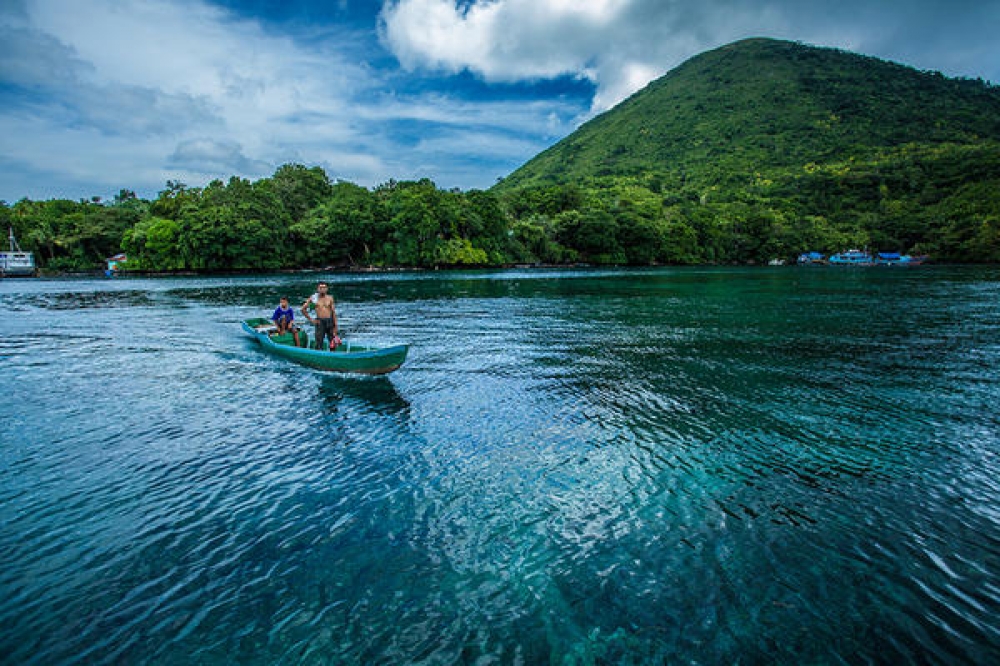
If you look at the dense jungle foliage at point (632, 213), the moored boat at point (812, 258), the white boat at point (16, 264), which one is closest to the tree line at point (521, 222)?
the dense jungle foliage at point (632, 213)

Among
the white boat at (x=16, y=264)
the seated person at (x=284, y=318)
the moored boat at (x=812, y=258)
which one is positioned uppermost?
the white boat at (x=16, y=264)

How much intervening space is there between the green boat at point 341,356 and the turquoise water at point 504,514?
1.68ft

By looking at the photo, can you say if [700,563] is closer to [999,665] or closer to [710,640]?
[710,640]

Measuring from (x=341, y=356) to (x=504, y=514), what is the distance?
34.4ft

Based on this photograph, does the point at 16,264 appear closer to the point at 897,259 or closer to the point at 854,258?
the point at 854,258

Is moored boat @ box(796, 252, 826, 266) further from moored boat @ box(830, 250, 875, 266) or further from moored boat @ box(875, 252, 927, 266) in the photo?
moored boat @ box(875, 252, 927, 266)

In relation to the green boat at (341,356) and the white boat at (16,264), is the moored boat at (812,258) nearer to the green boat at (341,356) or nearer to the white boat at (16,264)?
the green boat at (341,356)

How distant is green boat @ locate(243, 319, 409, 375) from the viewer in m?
16.4

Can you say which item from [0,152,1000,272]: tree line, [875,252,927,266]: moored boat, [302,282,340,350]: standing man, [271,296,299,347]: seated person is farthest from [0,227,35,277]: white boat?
[875,252,927,266]: moored boat

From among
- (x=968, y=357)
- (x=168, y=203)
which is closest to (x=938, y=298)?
(x=968, y=357)

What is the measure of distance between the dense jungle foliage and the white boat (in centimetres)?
733

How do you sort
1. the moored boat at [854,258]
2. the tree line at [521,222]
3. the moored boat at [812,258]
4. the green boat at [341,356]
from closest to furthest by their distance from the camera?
the green boat at [341,356]
the tree line at [521,222]
the moored boat at [854,258]
the moored boat at [812,258]

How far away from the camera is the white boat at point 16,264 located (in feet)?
299

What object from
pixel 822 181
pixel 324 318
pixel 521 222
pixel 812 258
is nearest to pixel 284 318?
pixel 324 318
